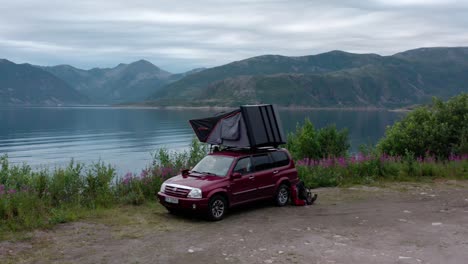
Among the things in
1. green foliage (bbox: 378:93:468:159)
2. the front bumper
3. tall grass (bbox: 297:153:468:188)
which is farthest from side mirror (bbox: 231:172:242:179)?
green foliage (bbox: 378:93:468:159)

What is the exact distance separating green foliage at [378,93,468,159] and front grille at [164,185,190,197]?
53.1ft

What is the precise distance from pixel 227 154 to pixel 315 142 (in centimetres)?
1858

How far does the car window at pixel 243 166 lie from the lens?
1359 cm

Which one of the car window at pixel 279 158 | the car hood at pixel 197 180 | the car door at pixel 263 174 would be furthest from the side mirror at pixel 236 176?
the car window at pixel 279 158

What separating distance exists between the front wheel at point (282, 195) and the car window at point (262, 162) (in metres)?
0.86

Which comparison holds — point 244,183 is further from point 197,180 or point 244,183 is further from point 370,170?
point 370,170

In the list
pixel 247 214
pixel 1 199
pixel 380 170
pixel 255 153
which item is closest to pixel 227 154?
pixel 255 153

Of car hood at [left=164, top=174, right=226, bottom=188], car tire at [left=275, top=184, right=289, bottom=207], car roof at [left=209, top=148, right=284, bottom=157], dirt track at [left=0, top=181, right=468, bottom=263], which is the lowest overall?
dirt track at [left=0, top=181, right=468, bottom=263]

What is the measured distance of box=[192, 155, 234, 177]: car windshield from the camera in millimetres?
13534

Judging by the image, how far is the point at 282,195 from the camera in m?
14.7

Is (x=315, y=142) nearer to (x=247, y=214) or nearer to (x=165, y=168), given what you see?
(x=165, y=168)

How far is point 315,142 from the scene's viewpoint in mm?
31703

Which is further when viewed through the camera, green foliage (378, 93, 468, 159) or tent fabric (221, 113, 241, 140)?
green foliage (378, 93, 468, 159)

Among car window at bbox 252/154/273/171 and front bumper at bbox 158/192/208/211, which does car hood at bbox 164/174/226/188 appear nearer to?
front bumper at bbox 158/192/208/211
